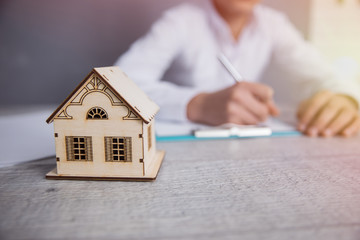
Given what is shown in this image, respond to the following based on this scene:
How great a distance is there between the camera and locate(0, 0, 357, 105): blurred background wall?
93 cm

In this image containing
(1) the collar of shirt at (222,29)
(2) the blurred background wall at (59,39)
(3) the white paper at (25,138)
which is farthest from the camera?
(1) the collar of shirt at (222,29)

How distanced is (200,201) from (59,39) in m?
0.71

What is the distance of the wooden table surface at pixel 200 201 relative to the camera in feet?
1.36

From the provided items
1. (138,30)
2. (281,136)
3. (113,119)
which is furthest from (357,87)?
(113,119)

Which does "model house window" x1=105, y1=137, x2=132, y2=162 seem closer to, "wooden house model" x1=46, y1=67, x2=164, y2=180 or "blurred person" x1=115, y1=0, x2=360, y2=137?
"wooden house model" x1=46, y1=67, x2=164, y2=180

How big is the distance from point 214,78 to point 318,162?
48cm

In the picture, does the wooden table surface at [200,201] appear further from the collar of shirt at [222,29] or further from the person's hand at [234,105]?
the collar of shirt at [222,29]

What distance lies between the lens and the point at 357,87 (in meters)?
1.15

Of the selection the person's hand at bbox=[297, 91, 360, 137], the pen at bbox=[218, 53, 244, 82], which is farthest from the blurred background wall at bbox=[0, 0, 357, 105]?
the person's hand at bbox=[297, 91, 360, 137]

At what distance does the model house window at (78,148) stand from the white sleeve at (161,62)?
1.31ft

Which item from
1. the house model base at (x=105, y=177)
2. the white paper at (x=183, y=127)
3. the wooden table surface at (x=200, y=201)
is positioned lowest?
the wooden table surface at (x=200, y=201)

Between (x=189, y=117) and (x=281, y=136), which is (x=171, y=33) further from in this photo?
(x=281, y=136)

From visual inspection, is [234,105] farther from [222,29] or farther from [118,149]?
[118,149]

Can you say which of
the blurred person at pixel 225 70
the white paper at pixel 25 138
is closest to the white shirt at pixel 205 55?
the blurred person at pixel 225 70
